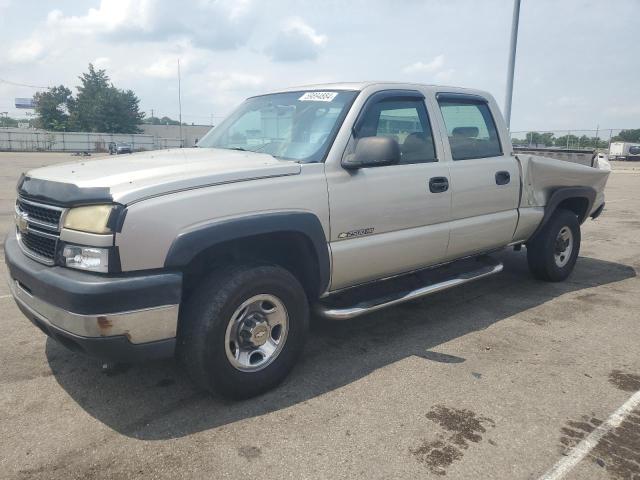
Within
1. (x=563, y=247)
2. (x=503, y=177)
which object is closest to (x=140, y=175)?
(x=503, y=177)

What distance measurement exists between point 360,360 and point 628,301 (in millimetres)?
3179

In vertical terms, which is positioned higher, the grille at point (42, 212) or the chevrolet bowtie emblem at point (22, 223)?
the grille at point (42, 212)

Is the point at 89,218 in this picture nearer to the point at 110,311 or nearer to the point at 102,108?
the point at 110,311

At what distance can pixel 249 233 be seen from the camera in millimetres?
3037

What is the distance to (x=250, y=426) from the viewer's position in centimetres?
293

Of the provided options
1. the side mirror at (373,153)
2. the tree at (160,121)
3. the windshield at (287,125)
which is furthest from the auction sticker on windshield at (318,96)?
the tree at (160,121)

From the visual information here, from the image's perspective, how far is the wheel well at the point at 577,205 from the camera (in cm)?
591

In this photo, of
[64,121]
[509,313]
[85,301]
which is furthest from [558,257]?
[64,121]

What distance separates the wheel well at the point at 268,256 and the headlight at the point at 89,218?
52 cm

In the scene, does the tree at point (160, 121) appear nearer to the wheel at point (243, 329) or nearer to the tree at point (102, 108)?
the tree at point (102, 108)

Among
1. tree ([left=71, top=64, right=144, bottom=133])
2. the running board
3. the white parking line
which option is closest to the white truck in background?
the running board

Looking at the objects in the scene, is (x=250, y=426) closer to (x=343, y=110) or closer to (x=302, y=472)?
(x=302, y=472)

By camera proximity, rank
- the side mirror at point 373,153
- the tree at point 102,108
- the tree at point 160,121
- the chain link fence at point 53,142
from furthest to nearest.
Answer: the tree at point 160,121 < the tree at point 102,108 < the chain link fence at point 53,142 < the side mirror at point 373,153

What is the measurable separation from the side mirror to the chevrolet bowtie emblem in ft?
6.64
